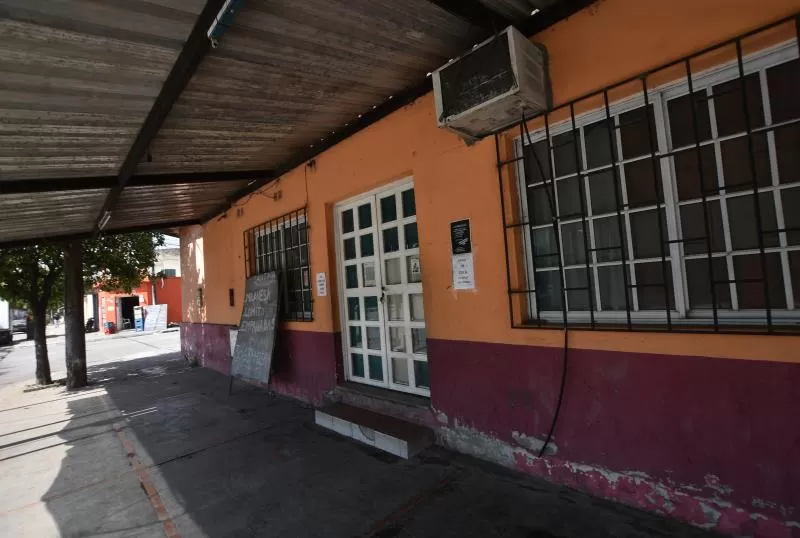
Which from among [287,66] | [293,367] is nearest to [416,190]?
[287,66]

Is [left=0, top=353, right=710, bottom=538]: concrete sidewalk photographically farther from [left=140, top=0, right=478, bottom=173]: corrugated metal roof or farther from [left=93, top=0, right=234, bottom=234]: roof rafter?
[left=140, top=0, right=478, bottom=173]: corrugated metal roof

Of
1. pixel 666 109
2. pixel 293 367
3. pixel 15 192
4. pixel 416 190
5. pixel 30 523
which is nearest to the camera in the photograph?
pixel 666 109

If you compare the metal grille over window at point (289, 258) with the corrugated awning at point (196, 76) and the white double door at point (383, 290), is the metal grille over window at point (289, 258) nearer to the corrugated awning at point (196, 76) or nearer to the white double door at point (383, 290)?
the white double door at point (383, 290)

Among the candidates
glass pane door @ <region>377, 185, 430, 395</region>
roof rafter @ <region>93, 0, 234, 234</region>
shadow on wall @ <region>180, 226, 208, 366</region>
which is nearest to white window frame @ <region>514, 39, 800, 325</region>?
glass pane door @ <region>377, 185, 430, 395</region>

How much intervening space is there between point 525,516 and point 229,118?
4.36 metres

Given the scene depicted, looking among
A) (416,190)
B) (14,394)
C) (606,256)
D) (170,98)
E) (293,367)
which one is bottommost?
(14,394)

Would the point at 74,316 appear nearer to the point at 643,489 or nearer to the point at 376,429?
the point at 376,429

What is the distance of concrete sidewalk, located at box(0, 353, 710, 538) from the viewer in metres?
2.80

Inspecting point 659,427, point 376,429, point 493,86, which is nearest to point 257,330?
point 376,429

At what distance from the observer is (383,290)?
480cm

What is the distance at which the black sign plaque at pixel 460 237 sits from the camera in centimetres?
362

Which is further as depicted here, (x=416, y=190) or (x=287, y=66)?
(x=416, y=190)

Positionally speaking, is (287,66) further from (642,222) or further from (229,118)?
(642,222)

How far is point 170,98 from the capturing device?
349 cm
